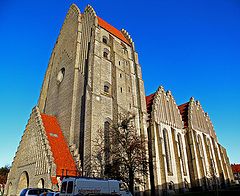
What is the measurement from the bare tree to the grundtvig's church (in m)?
1.56

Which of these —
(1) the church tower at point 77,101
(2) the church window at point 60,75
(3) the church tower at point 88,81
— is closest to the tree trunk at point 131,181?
(1) the church tower at point 77,101

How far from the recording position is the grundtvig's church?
26.1 meters

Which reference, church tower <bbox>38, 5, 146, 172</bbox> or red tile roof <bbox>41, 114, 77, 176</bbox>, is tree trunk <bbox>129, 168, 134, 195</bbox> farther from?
red tile roof <bbox>41, 114, 77, 176</bbox>

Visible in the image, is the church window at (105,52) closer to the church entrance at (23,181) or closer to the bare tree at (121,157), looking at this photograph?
the bare tree at (121,157)

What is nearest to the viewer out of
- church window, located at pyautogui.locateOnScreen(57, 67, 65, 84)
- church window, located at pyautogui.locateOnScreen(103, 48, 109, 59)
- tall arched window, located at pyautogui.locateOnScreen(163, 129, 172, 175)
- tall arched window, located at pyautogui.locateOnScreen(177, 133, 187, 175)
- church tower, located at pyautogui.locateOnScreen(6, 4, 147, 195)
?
church tower, located at pyautogui.locateOnScreen(6, 4, 147, 195)

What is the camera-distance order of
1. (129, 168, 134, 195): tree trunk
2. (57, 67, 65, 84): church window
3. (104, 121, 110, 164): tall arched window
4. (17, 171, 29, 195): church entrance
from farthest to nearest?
(57, 67, 65, 84): church window < (17, 171, 29, 195): church entrance < (104, 121, 110, 164): tall arched window < (129, 168, 134, 195): tree trunk

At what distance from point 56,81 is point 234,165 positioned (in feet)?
303

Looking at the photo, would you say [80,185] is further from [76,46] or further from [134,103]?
[76,46]

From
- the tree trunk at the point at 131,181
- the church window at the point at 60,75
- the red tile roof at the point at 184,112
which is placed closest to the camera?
the tree trunk at the point at 131,181

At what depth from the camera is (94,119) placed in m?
27.5

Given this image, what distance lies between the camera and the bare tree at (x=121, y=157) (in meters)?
23.7

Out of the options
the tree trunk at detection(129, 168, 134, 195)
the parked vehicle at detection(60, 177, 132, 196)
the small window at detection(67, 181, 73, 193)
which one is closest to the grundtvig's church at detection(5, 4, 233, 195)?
the tree trunk at detection(129, 168, 134, 195)

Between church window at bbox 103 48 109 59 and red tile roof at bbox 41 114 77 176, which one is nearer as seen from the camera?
red tile roof at bbox 41 114 77 176

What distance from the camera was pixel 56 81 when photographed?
37.4 metres
